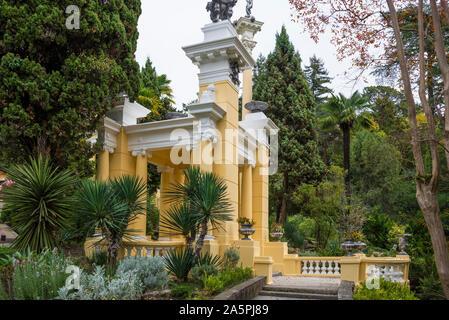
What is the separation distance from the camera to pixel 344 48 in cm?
998

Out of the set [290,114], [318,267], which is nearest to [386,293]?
[318,267]

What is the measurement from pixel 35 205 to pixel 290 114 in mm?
20877

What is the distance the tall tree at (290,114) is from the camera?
82.0ft

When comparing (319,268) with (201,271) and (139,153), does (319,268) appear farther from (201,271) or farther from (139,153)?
(139,153)

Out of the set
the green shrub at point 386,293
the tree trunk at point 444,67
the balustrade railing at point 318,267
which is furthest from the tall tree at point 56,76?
the balustrade railing at point 318,267

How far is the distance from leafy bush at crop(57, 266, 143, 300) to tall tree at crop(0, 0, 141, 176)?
15.1ft

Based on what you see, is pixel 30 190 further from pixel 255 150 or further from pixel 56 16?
pixel 255 150

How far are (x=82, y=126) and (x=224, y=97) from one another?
13.0ft

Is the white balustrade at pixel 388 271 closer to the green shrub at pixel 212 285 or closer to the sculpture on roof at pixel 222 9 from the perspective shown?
the green shrub at pixel 212 285

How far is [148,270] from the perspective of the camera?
683 centimetres

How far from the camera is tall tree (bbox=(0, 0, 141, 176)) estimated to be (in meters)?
8.75

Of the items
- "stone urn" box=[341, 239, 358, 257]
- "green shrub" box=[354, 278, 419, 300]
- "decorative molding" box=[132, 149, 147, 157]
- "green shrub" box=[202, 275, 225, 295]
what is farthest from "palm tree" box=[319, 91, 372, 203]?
"green shrub" box=[202, 275, 225, 295]

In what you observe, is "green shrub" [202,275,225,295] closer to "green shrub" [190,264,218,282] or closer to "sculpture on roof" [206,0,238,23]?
"green shrub" [190,264,218,282]

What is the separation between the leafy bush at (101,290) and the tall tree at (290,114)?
19647mm
